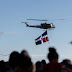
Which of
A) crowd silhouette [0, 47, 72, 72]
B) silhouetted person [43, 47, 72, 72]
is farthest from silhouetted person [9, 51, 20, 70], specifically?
silhouetted person [43, 47, 72, 72]

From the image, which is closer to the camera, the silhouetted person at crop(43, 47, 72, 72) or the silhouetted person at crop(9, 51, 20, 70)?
the silhouetted person at crop(9, 51, 20, 70)

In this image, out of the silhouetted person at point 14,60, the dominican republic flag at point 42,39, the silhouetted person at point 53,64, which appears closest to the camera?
the silhouetted person at point 14,60

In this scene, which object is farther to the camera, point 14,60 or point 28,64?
point 14,60

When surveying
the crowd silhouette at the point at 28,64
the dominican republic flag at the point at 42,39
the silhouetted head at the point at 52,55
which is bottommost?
the crowd silhouette at the point at 28,64

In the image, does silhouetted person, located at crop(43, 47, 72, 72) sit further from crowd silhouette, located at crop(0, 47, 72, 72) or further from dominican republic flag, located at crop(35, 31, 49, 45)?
dominican republic flag, located at crop(35, 31, 49, 45)

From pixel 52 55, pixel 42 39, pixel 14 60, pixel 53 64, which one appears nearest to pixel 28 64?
pixel 14 60

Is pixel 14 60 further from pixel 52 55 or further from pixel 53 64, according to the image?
pixel 52 55

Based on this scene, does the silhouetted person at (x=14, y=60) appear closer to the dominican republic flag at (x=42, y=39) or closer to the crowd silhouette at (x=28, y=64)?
the crowd silhouette at (x=28, y=64)

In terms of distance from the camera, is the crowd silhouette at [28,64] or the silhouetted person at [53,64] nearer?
the crowd silhouette at [28,64]

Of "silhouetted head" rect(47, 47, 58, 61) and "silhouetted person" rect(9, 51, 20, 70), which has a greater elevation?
"silhouetted head" rect(47, 47, 58, 61)

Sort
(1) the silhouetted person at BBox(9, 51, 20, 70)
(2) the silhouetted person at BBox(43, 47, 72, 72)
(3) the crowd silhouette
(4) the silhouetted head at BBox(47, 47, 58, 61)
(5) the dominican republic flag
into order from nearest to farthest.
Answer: (3) the crowd silhouette, (1) the silhouetted person at BBox(9, 51, 20, 70), (2) the silhouetted person at BBox(43, 47, 72, 72), (4) the silhouetted head at BBox(47, 47, 58, 61), (5) the dominican republic flag

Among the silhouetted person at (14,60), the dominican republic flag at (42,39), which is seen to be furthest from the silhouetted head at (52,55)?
the dominican republic flag at (42,39)

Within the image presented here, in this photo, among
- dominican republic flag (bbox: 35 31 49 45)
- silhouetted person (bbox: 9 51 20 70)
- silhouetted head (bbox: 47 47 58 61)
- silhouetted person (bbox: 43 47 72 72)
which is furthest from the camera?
dominican republic flag (bbox: 35 31 49 45)

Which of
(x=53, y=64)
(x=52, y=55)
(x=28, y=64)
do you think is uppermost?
(x=52, y=55)
